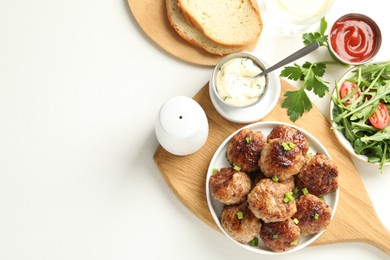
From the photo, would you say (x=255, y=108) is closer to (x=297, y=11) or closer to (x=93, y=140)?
(x=297, y=11)

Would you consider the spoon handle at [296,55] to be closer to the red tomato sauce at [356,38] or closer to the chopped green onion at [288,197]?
the red tomato sauce at [356,38]

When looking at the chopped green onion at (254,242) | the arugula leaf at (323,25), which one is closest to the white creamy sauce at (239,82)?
the arugula leaf at (323,25)

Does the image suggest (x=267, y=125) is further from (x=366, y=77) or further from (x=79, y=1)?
(x=79, y=1)

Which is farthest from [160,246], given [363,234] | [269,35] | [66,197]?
[269,35]

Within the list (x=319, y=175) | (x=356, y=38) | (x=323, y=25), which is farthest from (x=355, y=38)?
(x=319, y=175)

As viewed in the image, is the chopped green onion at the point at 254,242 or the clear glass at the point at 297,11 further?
the clear glass at the point at 297,11

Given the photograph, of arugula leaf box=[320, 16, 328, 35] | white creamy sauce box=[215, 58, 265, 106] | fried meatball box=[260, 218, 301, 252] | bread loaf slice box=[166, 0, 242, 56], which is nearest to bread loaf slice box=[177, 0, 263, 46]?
bread loaf slice box=[166, 0, 242, 56]

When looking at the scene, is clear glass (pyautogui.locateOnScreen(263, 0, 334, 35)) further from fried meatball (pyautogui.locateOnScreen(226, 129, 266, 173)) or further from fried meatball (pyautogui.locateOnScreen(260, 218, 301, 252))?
fried meatball (pyautogui.locateOnScreen(260, 218, 301, 252))
